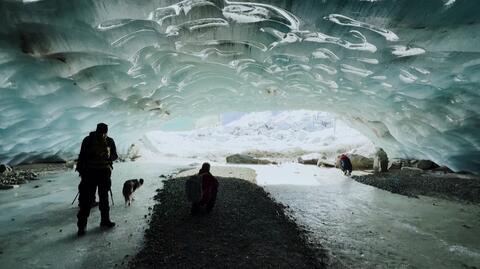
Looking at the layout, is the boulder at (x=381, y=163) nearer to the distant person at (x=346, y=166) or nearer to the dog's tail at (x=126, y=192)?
the distant person at (x=346, y=166)

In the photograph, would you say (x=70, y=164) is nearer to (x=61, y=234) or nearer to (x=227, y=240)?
(x=61, y=234)

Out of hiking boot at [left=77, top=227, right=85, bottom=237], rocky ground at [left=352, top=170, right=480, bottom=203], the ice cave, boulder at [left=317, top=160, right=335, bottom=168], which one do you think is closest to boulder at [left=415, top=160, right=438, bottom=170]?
the ice cave

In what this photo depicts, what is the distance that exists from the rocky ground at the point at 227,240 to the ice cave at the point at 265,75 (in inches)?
10.6

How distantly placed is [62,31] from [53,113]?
5.31 m

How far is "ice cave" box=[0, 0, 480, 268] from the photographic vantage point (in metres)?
5.03

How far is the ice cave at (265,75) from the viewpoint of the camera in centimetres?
503

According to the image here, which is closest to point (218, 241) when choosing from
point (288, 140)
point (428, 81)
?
point (428, 81)

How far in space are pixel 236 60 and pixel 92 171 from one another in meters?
6.07

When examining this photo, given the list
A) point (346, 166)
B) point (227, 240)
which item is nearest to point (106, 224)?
point (227, 240)

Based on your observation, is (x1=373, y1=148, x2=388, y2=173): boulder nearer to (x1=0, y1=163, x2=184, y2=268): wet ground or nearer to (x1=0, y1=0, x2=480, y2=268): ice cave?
(x1=0, y1=0, x2=480, y2=268): ice cave

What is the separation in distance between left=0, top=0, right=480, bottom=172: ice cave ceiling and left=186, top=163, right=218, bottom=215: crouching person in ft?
11.9

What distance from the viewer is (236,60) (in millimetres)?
9234

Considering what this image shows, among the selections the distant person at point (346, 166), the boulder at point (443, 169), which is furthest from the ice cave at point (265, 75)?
the distant person at point (346, 166)

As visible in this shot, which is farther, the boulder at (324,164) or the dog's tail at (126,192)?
the boulder at (324,164)
